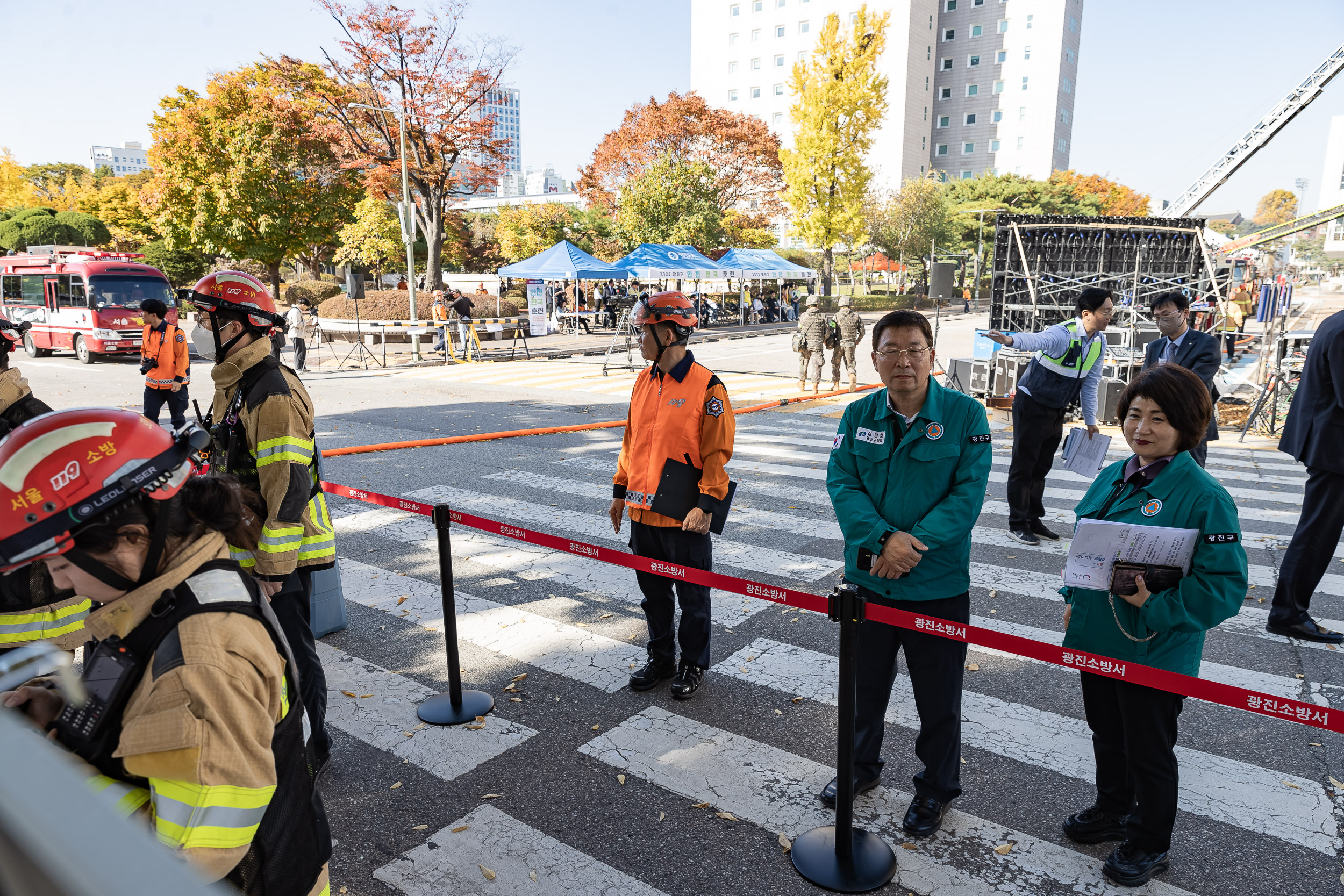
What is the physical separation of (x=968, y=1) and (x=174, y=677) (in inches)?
4112

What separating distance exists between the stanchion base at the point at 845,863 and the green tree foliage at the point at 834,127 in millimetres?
41474

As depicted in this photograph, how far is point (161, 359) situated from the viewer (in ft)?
35.6

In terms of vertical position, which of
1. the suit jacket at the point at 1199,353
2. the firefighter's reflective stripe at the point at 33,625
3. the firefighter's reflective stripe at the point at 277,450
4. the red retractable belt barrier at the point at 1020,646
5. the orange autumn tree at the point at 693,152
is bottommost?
the firefighter's reflective stripe at the point at 33,625

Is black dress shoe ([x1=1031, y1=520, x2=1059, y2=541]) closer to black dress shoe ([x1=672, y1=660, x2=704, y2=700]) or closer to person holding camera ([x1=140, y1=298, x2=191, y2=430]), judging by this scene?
black dress shoe ([x1=672, y1=660, x2=704, y2=700])

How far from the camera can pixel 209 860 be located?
165cm

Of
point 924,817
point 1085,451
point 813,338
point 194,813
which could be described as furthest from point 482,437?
point 194,813

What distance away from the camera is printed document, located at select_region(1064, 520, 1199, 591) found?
9.81 ft

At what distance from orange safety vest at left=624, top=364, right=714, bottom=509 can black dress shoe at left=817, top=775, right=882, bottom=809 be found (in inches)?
65.2

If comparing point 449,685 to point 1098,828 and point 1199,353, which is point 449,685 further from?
point 1199,353

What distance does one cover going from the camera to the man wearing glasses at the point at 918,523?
334 cm

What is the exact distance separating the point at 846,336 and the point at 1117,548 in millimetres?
14583

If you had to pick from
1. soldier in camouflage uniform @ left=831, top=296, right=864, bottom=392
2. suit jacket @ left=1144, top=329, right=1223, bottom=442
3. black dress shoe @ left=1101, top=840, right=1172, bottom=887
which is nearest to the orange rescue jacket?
black dress shoe @ left=1101, top=840, right=1172, bottom=887

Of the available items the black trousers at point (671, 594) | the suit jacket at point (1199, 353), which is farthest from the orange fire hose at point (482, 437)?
the black trousers at point (671, 594)

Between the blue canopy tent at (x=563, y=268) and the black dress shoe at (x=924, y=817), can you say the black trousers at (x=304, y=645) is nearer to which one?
the black dress shoe at (x=924, y=817)
